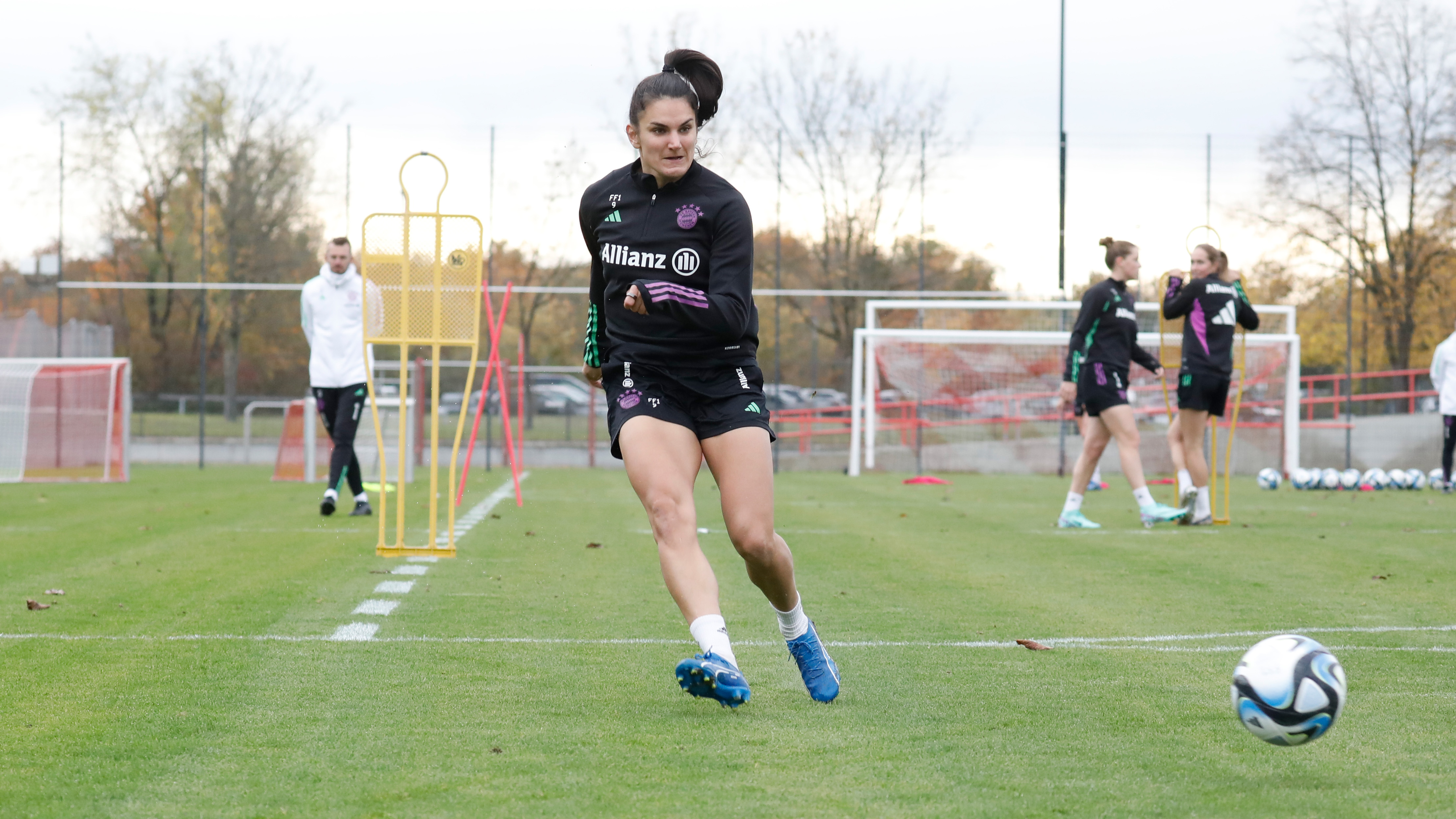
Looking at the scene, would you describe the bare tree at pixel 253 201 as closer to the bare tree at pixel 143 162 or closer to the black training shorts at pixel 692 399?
the bare tree at pixel 143 162

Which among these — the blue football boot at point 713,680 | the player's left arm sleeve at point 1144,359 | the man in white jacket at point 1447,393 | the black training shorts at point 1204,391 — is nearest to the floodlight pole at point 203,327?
the player's left arm sleeve at point 1144,359

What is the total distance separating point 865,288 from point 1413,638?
19861mm

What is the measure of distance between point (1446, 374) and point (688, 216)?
16078 millimetres

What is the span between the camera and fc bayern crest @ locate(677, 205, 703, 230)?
429 cm

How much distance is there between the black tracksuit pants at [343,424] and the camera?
1141cm

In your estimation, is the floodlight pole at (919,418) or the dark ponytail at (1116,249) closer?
the dark ponytail at (1116,249)

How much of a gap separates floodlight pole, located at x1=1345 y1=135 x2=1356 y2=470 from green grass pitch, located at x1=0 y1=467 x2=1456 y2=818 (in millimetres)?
16072

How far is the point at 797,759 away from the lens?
3529mm

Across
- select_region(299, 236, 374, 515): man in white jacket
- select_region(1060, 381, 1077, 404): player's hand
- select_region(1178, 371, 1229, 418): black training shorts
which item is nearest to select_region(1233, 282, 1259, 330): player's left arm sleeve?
select_region(1178, 371, 1229, 418): black training shorts

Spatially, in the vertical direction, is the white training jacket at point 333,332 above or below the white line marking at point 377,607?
above

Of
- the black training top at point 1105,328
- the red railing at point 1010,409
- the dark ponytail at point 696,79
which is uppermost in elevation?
the dark ponytail at point 696,79

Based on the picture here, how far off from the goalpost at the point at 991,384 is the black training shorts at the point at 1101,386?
10954mm

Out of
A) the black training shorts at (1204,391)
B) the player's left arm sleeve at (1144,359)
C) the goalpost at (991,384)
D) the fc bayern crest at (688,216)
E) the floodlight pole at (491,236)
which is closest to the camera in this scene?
the fc bayern crest at (688,216)

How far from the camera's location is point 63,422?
58.8 ft
